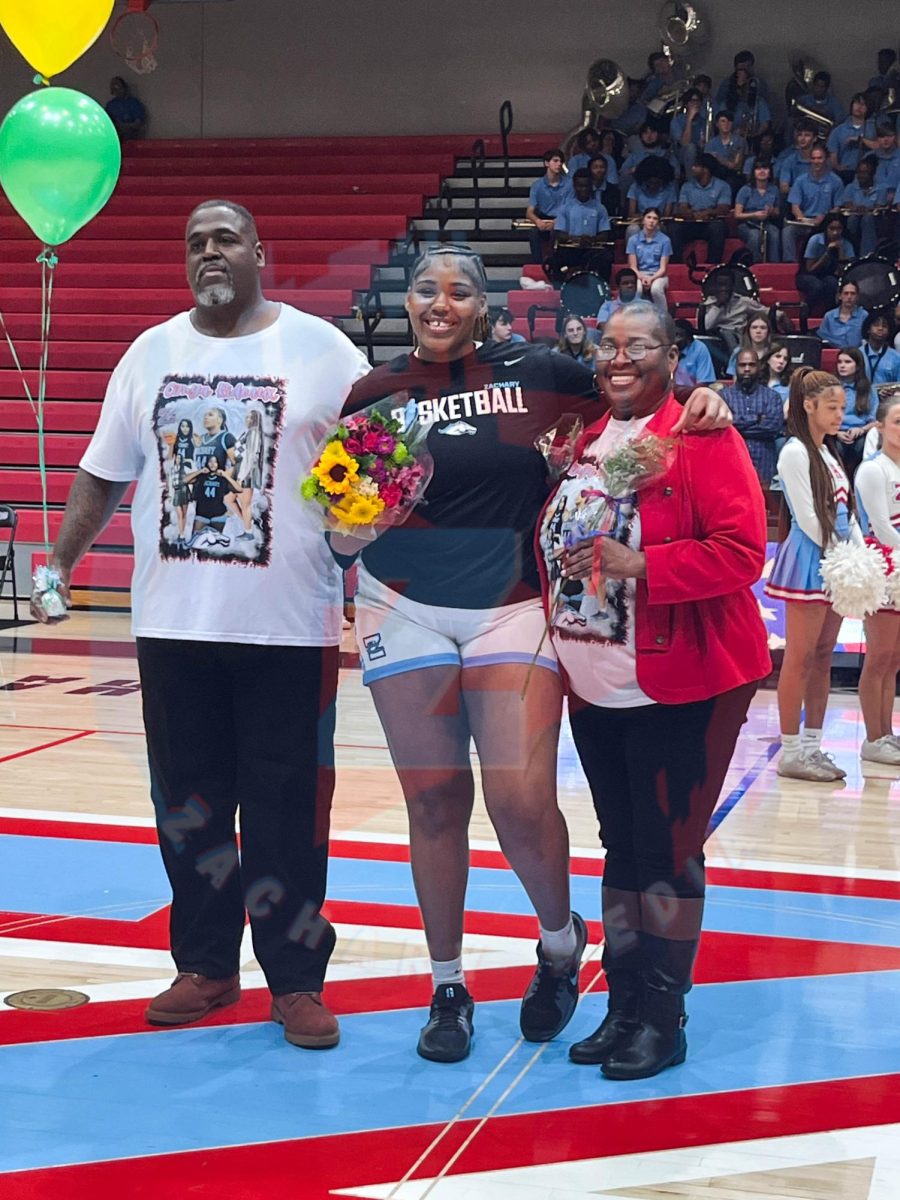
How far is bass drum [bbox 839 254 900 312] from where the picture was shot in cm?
980

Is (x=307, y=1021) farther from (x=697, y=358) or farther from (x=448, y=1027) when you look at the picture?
(x=697, y=358)

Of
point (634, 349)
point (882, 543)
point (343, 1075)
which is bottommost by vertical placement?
point (343, 1075)

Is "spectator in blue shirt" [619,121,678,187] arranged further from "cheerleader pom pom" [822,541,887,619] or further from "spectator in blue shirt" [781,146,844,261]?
"cheerleader pom pom" [822,541,887,619]

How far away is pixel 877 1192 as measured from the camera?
7.46 ft

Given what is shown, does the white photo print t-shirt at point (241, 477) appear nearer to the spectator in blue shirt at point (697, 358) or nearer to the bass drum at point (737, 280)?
the spectator in blue shirt at point (697, 358)

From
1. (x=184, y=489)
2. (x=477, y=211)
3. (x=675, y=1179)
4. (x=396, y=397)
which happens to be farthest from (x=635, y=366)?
(x=477, y=211)

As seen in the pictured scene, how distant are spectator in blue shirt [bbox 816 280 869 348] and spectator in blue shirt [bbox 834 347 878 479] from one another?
2.78ft

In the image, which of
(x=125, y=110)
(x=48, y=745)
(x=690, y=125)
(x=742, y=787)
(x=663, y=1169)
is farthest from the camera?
(x=125, y=110)

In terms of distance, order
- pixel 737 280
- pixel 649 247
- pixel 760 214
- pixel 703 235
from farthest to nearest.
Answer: pixel 760 214 < pixel 703 235 < pixel 649 247 < pixel 737 280

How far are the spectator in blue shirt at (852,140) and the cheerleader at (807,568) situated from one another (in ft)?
22.6

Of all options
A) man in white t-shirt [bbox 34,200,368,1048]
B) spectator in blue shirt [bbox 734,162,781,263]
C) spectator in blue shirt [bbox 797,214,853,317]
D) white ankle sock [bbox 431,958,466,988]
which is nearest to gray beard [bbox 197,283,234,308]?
man in white t-shirt [bbox 34,200,368,1048]

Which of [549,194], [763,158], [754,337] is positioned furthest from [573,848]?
[763,158]

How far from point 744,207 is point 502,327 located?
9.09 m

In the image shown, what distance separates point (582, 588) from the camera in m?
2.69
